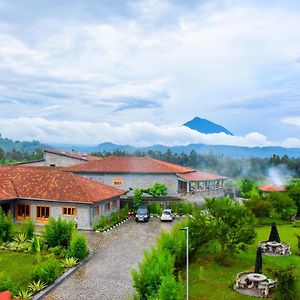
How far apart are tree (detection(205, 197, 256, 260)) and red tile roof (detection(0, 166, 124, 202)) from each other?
11457 mm

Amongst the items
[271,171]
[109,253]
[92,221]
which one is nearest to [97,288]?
[109,253]

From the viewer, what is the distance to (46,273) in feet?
61.4

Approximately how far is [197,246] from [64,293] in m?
8.21

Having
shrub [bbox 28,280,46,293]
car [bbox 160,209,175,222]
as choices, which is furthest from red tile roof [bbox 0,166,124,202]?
shrub [bbox 28,280,46,293]

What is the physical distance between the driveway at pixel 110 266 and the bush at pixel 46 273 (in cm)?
58

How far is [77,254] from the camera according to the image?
22.7 metres

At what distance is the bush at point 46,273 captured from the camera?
1864 centimetres

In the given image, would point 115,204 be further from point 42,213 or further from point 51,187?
point 42,213

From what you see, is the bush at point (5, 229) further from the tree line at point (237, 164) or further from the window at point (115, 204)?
the tree line at point (237, 164)

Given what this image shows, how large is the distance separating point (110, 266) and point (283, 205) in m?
24.1

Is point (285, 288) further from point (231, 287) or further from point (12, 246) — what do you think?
point (12, 246)

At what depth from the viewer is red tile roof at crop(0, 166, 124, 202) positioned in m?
33.0

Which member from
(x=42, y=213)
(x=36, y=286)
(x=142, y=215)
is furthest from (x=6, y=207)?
(x=36, y=286)

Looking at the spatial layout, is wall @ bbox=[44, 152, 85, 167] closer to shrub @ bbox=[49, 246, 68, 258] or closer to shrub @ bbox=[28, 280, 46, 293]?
shrub @ bbox=[49, 246, 68, 258]
